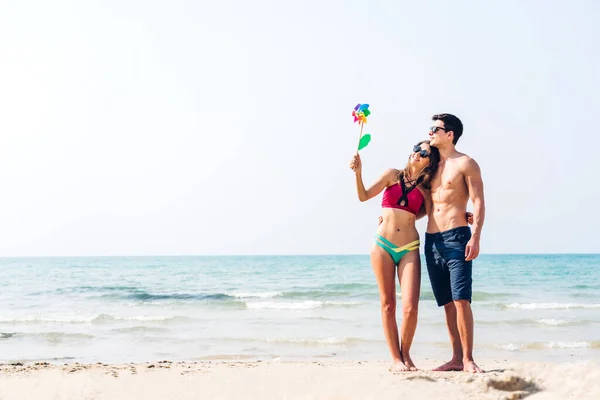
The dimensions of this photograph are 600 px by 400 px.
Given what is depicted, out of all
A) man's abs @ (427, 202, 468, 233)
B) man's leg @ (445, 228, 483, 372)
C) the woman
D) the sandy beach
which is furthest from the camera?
the woman

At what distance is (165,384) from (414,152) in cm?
297

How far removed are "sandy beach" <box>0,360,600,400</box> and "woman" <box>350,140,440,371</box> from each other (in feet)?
1.29

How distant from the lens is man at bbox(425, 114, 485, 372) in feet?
16.6

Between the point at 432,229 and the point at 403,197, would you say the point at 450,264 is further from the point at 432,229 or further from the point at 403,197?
the point at 403,197

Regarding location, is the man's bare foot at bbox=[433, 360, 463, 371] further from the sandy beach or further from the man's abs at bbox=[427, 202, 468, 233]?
the man's abs at bbox=[427, 202, 468, 233]

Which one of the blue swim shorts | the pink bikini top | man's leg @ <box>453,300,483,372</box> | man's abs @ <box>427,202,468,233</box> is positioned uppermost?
the pink bikini top

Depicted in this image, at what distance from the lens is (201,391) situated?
5.28 metres

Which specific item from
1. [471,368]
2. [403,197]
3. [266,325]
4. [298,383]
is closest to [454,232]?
[403,197]

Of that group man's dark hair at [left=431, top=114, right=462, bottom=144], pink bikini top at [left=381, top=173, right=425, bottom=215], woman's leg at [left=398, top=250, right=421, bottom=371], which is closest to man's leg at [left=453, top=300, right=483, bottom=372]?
woman's leg at [left=398, top=250, right=421, bottom=371]

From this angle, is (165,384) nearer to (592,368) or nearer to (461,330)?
(461,330)

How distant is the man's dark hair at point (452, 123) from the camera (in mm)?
5355

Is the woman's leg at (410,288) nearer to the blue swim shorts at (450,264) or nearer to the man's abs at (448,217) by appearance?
the blue swim shorts at (450,264)

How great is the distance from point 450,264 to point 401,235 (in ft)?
1.52

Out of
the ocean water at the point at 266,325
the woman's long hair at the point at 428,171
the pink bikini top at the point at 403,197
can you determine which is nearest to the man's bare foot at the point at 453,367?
the pink bikini top at the point at 403,197
